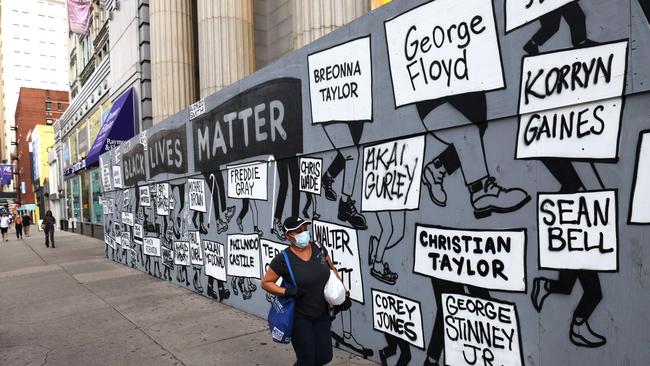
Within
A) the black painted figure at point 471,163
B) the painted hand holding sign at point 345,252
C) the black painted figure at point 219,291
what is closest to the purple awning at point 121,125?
the black painted figure at point 219,291

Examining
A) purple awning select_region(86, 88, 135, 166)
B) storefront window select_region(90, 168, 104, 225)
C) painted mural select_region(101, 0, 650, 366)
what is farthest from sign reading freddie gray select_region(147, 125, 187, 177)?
storefront window select_region(90, 168, 104, 225)

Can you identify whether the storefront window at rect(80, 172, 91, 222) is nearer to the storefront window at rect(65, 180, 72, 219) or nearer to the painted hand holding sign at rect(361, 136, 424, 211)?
the storefront window at rect(65, 180, 72, 219)

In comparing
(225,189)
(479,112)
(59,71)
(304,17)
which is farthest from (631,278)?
(59,71)

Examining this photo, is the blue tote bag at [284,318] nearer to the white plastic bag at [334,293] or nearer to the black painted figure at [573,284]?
the white plastic bag at [334,293]

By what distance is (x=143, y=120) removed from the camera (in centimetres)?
1700

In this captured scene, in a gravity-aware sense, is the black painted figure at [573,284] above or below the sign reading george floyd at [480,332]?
above

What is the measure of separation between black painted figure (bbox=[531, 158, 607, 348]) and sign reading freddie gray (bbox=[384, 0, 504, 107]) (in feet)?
2.39

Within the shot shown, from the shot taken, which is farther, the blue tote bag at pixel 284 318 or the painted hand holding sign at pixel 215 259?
the painted hand holding sign at pixel 215 259

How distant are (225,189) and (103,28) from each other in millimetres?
19775

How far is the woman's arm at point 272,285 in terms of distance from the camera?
3.39m

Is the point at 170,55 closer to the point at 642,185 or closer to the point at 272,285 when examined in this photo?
the point at 272,285

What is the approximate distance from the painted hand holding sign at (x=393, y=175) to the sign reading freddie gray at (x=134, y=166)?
7.42 m

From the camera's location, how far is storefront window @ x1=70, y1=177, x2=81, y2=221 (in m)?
27.8

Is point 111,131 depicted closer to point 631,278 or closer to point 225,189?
point 225,189
